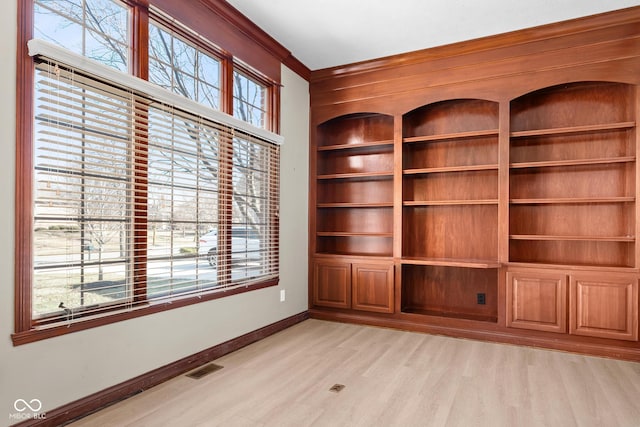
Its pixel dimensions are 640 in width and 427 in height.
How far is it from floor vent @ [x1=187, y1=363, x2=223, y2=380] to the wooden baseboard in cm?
5

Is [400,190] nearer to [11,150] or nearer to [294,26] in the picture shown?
[294,26]

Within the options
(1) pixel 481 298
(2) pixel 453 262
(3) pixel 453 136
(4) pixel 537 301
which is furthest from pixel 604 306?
(3) pixel 453 136

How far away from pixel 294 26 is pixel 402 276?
108 inches

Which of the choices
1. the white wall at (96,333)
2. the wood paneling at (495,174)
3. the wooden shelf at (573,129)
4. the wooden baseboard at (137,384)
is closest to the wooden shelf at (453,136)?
the wood paneling at (495,174)

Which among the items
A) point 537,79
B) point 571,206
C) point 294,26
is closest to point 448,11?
point 537,79

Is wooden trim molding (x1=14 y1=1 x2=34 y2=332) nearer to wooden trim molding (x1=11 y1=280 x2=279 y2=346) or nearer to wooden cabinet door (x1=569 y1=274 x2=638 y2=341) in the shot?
wooden trim molding (x1=11 y1=280 x2=279 y2=346)

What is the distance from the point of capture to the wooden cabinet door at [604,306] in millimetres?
3252

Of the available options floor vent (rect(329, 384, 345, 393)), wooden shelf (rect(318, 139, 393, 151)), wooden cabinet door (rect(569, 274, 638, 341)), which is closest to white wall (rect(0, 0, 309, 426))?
wooden shelf (rect(318, 139, 393, 151))

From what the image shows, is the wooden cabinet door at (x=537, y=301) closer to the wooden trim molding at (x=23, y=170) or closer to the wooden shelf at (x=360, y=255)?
the wooden shelf at (x=360, y=255)

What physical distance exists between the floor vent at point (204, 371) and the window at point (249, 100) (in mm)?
2147

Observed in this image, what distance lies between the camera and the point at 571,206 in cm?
373

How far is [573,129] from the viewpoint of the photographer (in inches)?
138

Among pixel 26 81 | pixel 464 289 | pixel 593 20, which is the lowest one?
pixel 464 289

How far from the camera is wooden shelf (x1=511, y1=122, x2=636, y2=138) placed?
3.36 meters
